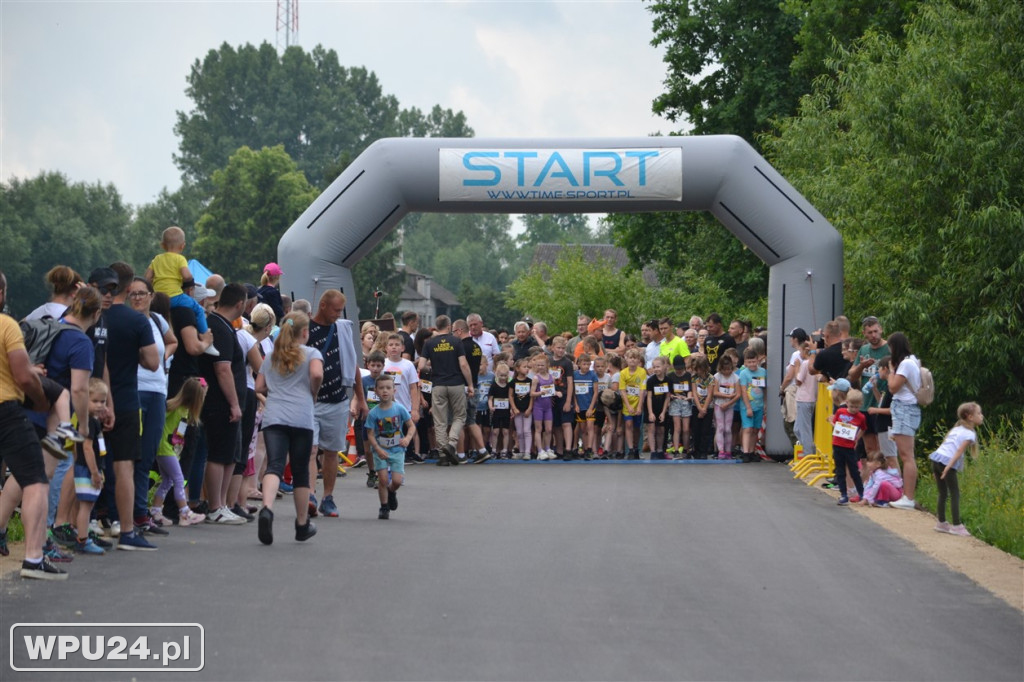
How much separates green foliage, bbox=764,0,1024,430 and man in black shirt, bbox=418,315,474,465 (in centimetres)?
643

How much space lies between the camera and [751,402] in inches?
792

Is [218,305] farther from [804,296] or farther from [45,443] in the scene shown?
[804,296]

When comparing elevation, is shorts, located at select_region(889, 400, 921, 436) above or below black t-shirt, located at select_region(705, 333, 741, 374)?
below

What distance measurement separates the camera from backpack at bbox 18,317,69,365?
939 cm

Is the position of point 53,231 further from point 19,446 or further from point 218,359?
point 19,446

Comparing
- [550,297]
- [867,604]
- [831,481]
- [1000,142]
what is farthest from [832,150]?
[550,297]

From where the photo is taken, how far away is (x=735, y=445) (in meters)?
20.8

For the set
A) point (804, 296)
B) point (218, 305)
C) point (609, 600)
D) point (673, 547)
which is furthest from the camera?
point (804, 296)

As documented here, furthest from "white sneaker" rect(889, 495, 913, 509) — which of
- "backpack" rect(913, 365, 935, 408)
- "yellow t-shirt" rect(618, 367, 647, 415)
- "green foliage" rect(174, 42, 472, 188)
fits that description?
"green foliage" rect(174, 42, 472, 188)

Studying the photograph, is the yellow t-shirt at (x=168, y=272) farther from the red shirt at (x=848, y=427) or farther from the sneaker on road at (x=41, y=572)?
the red shirt at (x=848, y=427)

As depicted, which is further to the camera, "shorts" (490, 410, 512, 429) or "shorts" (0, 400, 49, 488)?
"shorts" (490, 410, 512, 429)

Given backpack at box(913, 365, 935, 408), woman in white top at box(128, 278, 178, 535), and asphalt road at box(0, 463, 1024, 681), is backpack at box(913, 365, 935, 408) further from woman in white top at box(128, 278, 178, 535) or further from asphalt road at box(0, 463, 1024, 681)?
woman in white top at box(128, 278, 178, 535)

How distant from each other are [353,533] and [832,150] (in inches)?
804

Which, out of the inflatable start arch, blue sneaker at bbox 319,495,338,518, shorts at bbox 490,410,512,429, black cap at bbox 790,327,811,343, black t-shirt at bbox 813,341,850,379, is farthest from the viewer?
shorts at bbox 490,410,512,429
